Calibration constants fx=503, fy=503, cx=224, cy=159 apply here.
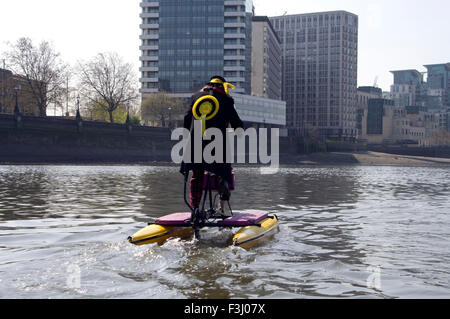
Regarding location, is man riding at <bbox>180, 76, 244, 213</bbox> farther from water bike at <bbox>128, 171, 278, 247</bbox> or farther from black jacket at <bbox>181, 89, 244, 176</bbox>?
water bike at <bbox>128, 171, 278, 247</bbox>

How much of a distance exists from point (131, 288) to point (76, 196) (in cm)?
1196

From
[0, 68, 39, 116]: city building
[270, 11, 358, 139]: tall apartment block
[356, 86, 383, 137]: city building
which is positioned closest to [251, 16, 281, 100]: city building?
[270, 11, 358, 139]: tall apartment block

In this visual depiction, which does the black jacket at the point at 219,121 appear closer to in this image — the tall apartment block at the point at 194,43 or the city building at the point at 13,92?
the city building at the point at 13,92

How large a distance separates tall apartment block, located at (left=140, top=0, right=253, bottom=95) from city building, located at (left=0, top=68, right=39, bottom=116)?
39.0 metres

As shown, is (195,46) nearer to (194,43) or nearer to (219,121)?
(194,43)

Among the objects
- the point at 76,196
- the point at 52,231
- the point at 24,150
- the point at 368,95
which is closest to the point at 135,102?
the point at 24,150

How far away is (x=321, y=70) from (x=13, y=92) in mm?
118296

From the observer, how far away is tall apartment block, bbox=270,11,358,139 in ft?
550

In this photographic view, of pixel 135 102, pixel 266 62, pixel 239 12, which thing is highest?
pixel 239 12

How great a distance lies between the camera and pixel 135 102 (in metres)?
90.8

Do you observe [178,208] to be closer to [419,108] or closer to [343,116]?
[343,116]

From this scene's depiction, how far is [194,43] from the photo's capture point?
11250cm

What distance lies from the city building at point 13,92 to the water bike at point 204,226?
70964 millimetres

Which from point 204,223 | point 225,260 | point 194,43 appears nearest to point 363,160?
point 194,43
